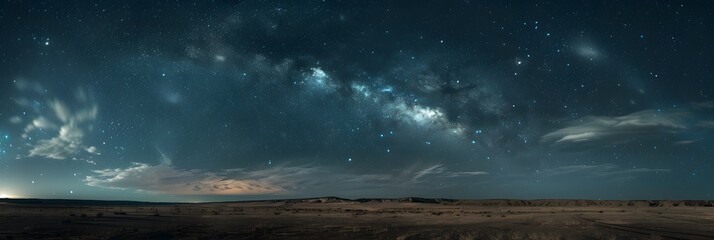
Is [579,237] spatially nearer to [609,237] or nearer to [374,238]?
[609,237]

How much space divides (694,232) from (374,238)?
23.1 m

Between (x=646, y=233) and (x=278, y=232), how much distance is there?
25.4m

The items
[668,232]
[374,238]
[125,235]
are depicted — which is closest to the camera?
[374,238]

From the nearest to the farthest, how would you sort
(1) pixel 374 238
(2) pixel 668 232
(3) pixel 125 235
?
(1) pixel 374 238 < (3) pixel 125 235 < (2) pixel 668 232

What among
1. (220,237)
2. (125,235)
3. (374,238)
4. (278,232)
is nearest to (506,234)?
(374,238)

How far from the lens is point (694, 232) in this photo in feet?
102

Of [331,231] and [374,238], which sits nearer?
[374,238]

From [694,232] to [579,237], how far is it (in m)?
10.5

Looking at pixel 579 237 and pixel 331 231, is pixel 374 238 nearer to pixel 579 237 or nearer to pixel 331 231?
pixel 331 231

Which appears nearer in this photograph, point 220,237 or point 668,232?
point 220,237

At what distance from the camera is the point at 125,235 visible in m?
29.0

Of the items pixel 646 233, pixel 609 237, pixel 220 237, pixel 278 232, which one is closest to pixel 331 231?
pixel 278 232

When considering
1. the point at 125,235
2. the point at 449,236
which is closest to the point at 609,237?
the point at 449,236

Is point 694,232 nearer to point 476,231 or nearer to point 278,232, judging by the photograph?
point 476,231
